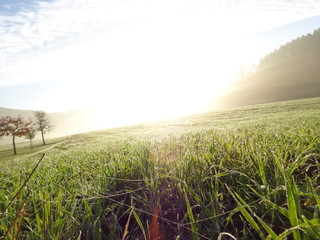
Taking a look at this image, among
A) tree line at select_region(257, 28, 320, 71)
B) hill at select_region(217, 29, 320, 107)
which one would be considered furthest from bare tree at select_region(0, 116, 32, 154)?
tree line at select_region(257, 28, 320, 71)

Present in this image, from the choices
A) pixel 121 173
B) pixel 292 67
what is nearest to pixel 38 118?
pixel 121 173

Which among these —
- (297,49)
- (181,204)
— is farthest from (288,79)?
(181,204)

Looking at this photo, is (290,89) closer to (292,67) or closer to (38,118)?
(292,67)

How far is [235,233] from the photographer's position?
1169 mm

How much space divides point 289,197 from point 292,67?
135 m

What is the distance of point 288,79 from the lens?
95375 millimetres

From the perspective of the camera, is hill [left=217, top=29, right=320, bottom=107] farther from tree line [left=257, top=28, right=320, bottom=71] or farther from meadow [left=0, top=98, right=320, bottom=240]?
meadow [left=0, top=98, right=320, bottom=240]

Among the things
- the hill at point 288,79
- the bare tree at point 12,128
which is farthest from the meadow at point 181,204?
the hill at point 288,79

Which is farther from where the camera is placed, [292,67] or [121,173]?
[292,67]

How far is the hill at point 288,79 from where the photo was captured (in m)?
81.5

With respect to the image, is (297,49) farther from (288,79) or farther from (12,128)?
(12,128)

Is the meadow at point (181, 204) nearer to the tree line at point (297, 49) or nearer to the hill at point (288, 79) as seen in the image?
the hill at point (288, 79)

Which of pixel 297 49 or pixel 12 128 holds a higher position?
pixel 297 49

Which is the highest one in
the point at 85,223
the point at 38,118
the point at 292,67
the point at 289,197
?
the point at 292,67
